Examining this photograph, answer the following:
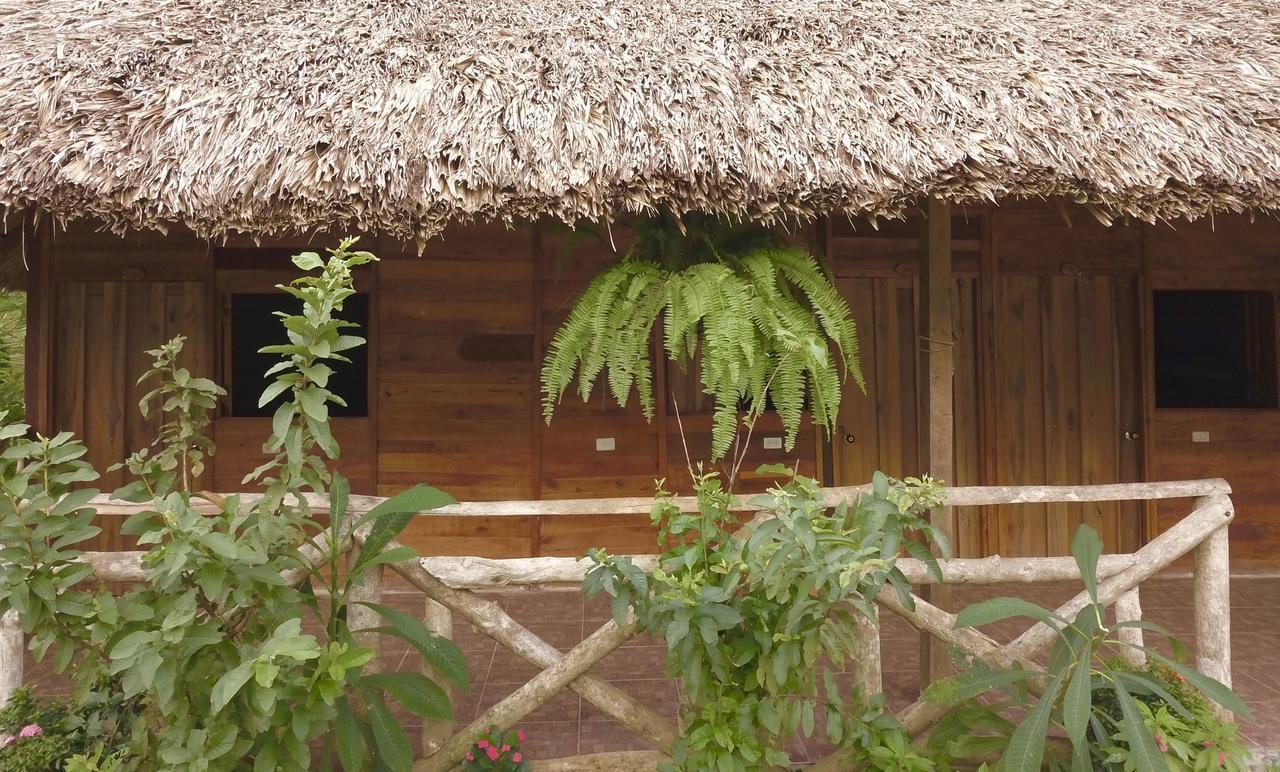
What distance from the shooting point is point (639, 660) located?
3682mm

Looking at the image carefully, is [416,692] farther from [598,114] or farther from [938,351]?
[938,351]

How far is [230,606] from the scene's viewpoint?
2.23m

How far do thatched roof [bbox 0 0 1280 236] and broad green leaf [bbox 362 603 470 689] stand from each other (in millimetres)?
1416

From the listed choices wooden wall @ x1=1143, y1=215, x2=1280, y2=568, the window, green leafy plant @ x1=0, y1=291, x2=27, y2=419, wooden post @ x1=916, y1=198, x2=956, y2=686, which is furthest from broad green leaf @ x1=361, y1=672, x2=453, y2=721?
green leafy plant @ x1=0, y1=291, x2=27, y2=419

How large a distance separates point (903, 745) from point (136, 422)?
4.58 metres

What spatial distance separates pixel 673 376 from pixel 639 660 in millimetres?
1836

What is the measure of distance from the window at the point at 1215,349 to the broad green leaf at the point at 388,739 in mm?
5622

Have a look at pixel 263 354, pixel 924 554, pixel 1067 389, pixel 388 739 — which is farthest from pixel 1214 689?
pixel 263 354

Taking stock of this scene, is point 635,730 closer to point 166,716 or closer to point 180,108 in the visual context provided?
point 166,716

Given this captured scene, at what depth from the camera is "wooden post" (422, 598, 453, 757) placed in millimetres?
2652

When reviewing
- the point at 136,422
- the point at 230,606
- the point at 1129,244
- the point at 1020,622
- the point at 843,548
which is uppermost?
the point at 1129,244

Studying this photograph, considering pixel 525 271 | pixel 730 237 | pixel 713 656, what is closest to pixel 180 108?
pixel 525 271

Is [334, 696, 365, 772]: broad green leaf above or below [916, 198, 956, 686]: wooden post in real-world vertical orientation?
below

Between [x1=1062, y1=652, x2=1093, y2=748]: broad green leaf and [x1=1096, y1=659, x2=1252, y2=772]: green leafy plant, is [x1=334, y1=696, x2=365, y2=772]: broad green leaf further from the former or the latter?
[x1=1096, y1=659, x2=1252, y2=772]: green leafy plant
